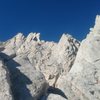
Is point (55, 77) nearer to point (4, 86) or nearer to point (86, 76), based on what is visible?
point (86, 76)

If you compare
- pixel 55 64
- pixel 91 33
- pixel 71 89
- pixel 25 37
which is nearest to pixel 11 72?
pixel 71 89

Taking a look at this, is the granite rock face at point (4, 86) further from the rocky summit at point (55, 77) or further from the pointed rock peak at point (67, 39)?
the pointed rock peak at point (67, 39)

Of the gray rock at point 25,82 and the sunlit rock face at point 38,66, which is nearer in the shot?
the gray rock at point 25,82

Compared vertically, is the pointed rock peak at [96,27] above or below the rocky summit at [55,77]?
above

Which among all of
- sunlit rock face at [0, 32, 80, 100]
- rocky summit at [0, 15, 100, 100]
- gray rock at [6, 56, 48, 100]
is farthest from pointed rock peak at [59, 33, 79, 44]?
gray rock at [6, 56, 48, 100]

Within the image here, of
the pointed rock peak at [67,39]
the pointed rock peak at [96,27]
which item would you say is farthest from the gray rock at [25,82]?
the pointed rock peak at [67,39]

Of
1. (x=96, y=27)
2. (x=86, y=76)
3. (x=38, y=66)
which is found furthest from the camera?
(x=38, y=66)

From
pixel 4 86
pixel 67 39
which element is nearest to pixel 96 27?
pixel 67 39

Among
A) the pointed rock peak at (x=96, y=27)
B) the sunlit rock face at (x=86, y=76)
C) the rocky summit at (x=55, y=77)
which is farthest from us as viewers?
the pointed rock peak at (x=96, y=27)

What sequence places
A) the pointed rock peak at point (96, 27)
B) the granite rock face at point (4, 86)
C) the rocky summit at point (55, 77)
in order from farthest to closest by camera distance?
the pointed rock peak at point (96, 27), the rocky summit at point (55, 77), the granite rock face at point (4, 86)

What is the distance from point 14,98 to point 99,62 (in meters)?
12.0

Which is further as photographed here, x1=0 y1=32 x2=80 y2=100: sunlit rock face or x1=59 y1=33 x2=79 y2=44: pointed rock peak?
x1=59 y1=33 x2=79 y2=44: pointed rock peak

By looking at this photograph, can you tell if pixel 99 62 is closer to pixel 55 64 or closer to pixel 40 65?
pixel 55 64

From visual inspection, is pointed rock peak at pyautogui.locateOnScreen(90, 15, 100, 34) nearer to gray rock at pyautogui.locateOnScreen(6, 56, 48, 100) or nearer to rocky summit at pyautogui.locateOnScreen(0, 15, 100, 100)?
rocky summit at pyautogui.locateOnScreen(0, 15, 100, 100)
